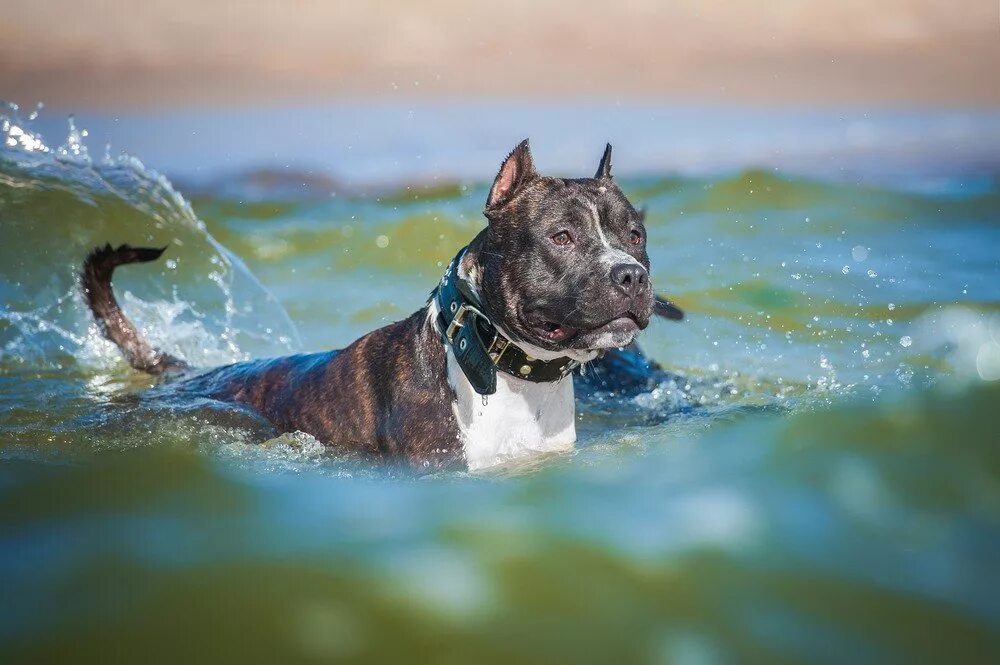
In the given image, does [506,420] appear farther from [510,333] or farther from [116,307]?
[116,307]

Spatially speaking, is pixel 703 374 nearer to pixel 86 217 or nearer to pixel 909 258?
pixel 909 258

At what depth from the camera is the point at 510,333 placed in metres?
4.49

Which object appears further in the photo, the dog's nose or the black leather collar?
the black leather collar

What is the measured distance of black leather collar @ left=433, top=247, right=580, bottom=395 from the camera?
4.45 metres

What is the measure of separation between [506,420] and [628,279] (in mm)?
750

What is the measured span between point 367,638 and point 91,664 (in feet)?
2.04

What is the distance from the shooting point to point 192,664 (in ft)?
8.46

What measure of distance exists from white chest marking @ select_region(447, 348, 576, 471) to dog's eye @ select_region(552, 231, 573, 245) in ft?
1.85

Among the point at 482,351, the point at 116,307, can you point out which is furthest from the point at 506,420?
the point at 116,307

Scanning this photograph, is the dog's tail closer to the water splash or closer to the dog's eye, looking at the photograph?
the water splash

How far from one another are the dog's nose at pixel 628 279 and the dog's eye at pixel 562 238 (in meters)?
0.29

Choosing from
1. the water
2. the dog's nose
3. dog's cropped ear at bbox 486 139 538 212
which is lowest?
the water

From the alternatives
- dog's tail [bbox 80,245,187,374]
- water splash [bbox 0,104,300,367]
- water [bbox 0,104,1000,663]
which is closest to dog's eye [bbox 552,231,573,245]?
water [bbox 0,104,1000,663]

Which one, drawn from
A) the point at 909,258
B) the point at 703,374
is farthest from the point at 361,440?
the point at 909,258
